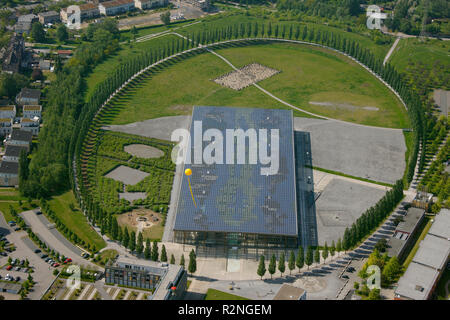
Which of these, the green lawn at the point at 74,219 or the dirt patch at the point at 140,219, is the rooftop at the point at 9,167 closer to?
the green lawn at the point at 74,219

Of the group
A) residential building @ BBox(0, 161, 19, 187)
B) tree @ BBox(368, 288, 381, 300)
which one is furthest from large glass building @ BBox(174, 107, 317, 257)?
residential building @ BBox(0, 161, 19, 187)

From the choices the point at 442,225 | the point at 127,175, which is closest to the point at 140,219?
the point at 127,175

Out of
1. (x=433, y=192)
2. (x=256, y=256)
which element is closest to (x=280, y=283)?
(x=256, y=256)

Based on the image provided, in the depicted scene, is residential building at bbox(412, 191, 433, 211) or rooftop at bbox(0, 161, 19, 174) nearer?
residential building at bbox(412, 191, 433, 211)

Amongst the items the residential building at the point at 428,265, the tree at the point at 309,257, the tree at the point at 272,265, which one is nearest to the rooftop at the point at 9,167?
the tree at the point at 272,265

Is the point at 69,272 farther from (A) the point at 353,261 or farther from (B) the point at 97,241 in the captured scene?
(A) the point at 353,261

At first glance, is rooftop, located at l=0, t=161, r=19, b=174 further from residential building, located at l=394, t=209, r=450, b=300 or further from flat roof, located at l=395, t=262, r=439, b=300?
residential building, located at l=394, t=209, r=450, b=300
